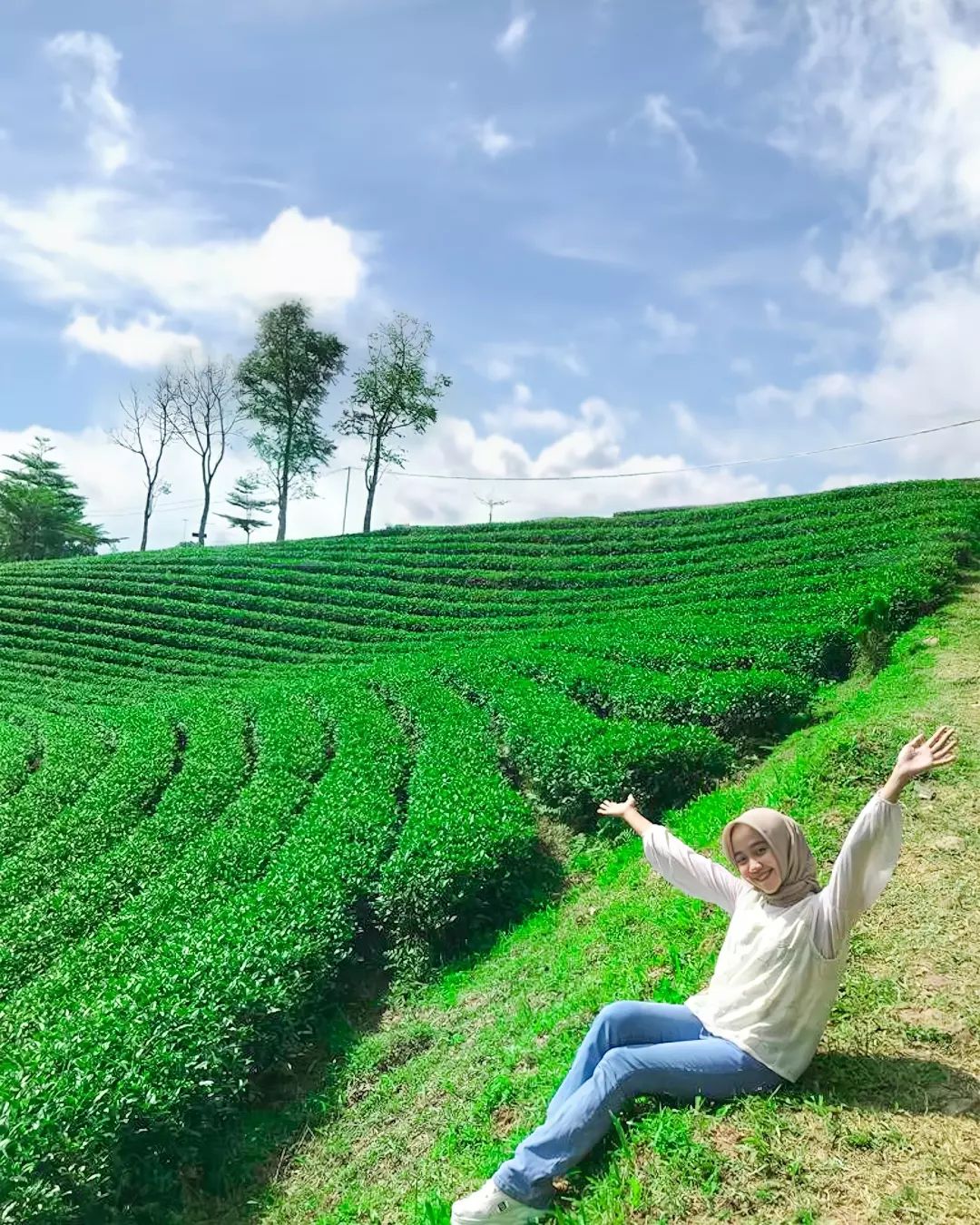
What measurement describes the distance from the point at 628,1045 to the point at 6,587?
36.6 meters

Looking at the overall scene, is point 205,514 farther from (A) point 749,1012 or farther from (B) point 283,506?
(A) point 749,1012

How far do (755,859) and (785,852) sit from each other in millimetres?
148

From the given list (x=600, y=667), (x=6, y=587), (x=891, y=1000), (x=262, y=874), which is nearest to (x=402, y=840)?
(x=262, y=874)

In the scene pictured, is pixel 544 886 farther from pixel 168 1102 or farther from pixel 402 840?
→ pixel 168 1102

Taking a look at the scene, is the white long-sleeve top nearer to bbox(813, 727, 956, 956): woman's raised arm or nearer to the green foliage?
bbox(813, 727, 956, 956): woman's raised arm

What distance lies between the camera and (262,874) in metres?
9.55

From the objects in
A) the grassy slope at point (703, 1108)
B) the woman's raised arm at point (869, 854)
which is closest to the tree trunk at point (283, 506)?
the grassy slope at point (703, 1108)

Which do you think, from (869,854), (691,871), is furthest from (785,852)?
(691,871)

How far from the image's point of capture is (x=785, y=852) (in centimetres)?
421

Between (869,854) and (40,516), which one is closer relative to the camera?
(869,854)

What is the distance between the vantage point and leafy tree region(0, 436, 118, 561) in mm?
52469

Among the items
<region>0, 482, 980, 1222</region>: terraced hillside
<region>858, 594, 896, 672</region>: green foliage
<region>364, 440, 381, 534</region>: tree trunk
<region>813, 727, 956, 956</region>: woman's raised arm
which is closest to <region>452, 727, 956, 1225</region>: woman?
<region>813, 727, 956, 956</region>: woman's raised arm

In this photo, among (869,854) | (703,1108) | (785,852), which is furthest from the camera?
(703,1108)

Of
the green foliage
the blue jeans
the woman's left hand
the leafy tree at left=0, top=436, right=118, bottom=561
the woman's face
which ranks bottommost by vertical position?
the blue jeans
